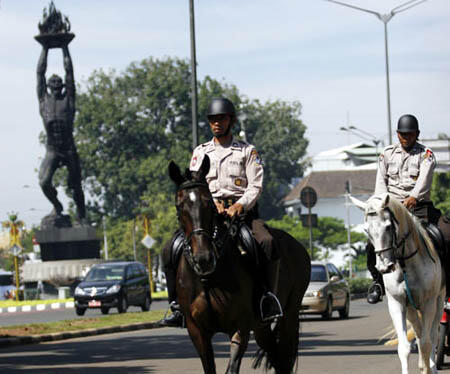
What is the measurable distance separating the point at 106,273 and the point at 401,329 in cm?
2803

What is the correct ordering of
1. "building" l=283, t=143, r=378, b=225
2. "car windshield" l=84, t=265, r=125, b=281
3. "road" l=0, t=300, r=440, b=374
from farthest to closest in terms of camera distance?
"building" l=283, t=143, r=378, b=225 → "car windshield" l=84, t=265, r=125, b=281 → "road" l=0, t=300, r=440, b=374

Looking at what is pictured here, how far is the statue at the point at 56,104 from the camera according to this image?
5684 cm

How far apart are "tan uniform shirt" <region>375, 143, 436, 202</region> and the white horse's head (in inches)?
45.4

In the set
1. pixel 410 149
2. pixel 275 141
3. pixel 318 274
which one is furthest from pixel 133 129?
pixel 410 149

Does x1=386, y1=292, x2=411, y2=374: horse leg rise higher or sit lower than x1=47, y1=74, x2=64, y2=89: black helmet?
lower

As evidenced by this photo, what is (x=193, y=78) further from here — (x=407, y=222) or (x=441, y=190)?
(x=441, y=190)

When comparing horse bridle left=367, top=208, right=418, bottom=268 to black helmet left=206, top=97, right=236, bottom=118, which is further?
horse bridle left=367, top=208, right=418, bottom=268

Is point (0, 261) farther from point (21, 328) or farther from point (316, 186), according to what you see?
point (21, 328)

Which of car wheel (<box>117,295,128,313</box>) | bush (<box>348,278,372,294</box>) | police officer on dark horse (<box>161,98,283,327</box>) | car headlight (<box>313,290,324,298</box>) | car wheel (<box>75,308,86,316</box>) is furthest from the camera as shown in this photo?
bush (<box>348,278,372,294</box>)

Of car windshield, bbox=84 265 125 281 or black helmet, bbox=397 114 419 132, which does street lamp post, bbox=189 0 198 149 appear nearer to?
car windshield, bbox=84 265 125 281

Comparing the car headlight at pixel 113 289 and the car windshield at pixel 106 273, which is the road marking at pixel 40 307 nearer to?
the car windshield at pixel 106 273

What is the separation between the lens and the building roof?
121625mm

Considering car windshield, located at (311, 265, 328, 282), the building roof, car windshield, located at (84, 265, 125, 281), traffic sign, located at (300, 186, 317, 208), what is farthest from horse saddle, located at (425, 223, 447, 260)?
the building roof

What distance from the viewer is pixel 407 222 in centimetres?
1053
